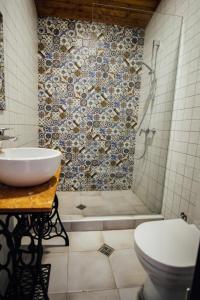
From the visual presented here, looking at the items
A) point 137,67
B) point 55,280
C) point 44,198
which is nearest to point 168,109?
point 137,67

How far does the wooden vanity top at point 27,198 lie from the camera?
0.69 m

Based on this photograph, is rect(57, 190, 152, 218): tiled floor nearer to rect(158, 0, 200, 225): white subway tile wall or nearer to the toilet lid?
rect(158, 0, 200, 225): white subway tile wall

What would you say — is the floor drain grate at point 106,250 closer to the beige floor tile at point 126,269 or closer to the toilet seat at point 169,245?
the beige floor tile at point 126,269

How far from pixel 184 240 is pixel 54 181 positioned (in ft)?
2.69

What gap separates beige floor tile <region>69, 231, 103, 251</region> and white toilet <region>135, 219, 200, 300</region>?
56 centimetres

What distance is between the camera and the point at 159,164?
81.1 inches

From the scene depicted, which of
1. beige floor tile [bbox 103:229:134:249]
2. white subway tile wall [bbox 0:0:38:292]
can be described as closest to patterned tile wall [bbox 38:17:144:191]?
white subway tile wall [bbox 0:0:38:292]

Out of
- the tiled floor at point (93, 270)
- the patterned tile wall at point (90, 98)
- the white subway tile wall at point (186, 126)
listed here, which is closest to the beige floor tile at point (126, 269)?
the tiled floor at point (93, 270)

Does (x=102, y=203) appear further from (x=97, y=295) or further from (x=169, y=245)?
(x=169, y=245)

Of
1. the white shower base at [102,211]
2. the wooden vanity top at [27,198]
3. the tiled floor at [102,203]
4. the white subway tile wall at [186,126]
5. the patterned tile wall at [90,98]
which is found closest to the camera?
the wooden vanity top at [27,198]

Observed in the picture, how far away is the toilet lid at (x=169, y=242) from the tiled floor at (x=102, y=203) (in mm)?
862

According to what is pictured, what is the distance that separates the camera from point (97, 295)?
3.80 ft

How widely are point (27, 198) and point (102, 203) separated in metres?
1.60

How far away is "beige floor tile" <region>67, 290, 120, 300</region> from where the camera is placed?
114 cm
